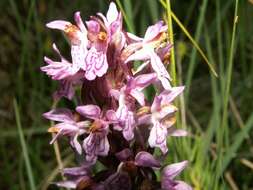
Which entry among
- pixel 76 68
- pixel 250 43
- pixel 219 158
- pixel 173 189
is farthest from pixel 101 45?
pixel 250 43

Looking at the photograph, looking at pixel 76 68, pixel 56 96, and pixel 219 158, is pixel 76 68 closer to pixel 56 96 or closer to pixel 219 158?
pixel 56 96

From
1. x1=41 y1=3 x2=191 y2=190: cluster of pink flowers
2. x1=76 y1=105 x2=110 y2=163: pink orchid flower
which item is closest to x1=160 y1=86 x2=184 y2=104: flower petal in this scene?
x1=41 y1=3 x2=191 y2=190: cluster of pink flowers

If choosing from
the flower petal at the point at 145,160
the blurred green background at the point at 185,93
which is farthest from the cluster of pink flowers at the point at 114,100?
the blurred green background at the point at 185,93

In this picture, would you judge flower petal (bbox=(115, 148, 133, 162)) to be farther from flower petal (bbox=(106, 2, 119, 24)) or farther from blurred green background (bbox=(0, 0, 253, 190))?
blurred green background (bbox=(0, 0, 253, 190))

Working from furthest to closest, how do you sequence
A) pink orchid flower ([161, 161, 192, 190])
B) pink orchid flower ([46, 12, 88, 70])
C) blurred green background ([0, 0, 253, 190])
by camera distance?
blurred green background ([0, 0, 253, 190])
pink orchid flower ([161, 161, 192, 190])
pink orchid flower ([46, 12, 88, 70])

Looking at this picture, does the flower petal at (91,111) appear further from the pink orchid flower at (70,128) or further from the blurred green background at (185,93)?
the blurred green background at (185,93)

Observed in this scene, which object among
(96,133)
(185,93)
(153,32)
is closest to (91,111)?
(96,133)
